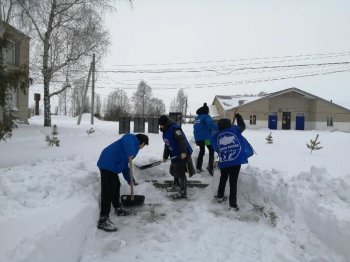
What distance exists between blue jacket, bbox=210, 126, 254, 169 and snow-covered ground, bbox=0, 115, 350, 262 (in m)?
0.61

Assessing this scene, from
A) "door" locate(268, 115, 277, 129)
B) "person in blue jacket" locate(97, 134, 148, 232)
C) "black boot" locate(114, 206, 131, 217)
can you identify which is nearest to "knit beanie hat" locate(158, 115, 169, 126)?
"person in blue jacket" locate(97, 134, 148, 232)

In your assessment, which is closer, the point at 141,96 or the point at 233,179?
the point at 233,179

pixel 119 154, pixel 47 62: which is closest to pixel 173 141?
pixel 119 154

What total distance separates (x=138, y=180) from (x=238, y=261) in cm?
377

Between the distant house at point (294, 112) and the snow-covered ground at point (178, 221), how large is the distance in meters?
36.5

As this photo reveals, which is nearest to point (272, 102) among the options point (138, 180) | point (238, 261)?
point (138, 180)

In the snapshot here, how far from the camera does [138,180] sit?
7.69m

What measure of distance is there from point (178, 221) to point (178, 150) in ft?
5.29

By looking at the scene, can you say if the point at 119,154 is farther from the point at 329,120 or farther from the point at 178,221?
the point at 329,120

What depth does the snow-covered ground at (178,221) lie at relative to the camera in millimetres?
4016

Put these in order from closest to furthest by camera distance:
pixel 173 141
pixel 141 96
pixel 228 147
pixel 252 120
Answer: pixel 228 147 → pixel 173 141 → pixel 252 120 → pixel 141 96

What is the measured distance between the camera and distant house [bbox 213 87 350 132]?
42.3 meters

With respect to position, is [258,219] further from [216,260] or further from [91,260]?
[91,260]

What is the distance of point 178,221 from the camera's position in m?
5.60
